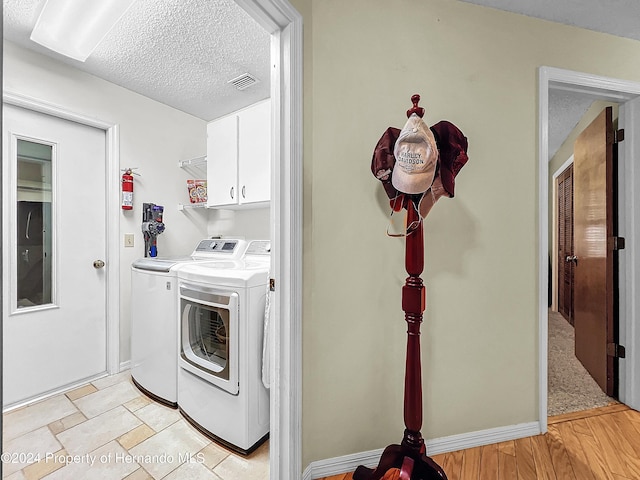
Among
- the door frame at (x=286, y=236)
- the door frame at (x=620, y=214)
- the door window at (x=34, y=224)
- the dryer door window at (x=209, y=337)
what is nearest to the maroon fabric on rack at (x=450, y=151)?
the door frame at (x=286, y=236)

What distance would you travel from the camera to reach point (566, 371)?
2.54 metres

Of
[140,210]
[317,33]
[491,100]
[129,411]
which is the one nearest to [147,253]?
[140,210]

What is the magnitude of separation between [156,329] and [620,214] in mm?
3218

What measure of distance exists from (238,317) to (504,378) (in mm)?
1491

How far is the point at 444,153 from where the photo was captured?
1.28 meters

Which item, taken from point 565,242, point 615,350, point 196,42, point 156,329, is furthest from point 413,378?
point 565,242

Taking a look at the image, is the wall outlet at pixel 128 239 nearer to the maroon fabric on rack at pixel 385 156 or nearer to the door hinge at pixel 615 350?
the maroon fabric on rack at pixel 385 156

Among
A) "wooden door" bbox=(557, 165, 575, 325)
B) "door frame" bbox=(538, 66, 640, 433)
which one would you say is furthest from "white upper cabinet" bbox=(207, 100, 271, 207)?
"wooden door" bbox=(557, 165, 575, 325)

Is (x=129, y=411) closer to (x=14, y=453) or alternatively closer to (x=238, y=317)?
(x=14, y=453)

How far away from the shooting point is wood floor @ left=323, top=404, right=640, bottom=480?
58.7 inches

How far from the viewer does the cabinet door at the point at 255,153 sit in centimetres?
228

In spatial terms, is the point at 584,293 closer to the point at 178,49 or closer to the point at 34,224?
the point at 178,49

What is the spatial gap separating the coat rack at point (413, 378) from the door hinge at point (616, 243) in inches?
67.8

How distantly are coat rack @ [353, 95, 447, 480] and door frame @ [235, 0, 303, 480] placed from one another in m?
0.42
